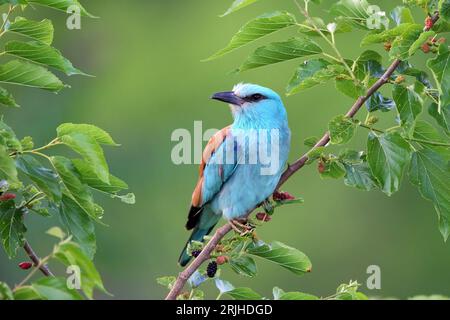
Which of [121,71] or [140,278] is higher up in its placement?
[121,71]

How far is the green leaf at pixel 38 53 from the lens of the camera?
3143 mm

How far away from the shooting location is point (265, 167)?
15.1 ft

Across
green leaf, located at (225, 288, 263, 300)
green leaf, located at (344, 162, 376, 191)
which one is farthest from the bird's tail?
green leaf, located at (225, 288, 263, 300)

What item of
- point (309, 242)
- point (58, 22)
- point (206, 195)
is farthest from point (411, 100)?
point (58, 22)

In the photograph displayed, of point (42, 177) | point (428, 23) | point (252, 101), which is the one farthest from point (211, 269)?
point (252, 101)

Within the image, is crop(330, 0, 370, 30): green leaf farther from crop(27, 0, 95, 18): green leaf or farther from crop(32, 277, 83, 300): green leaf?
crop(32, 277, 83, 300): green leaf

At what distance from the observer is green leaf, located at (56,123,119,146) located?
119 inches

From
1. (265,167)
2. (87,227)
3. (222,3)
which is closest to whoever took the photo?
(87,227)

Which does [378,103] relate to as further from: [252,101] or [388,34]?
[252,101]

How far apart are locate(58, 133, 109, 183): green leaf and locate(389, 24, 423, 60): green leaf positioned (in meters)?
1.08

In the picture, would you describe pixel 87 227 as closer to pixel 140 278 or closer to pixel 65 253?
pixel 65 253

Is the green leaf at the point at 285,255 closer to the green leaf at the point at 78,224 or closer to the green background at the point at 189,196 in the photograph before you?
the green leaf at the point at 78,224

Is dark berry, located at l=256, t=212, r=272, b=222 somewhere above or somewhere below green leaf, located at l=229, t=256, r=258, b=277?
above

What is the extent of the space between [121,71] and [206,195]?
40.8ft
